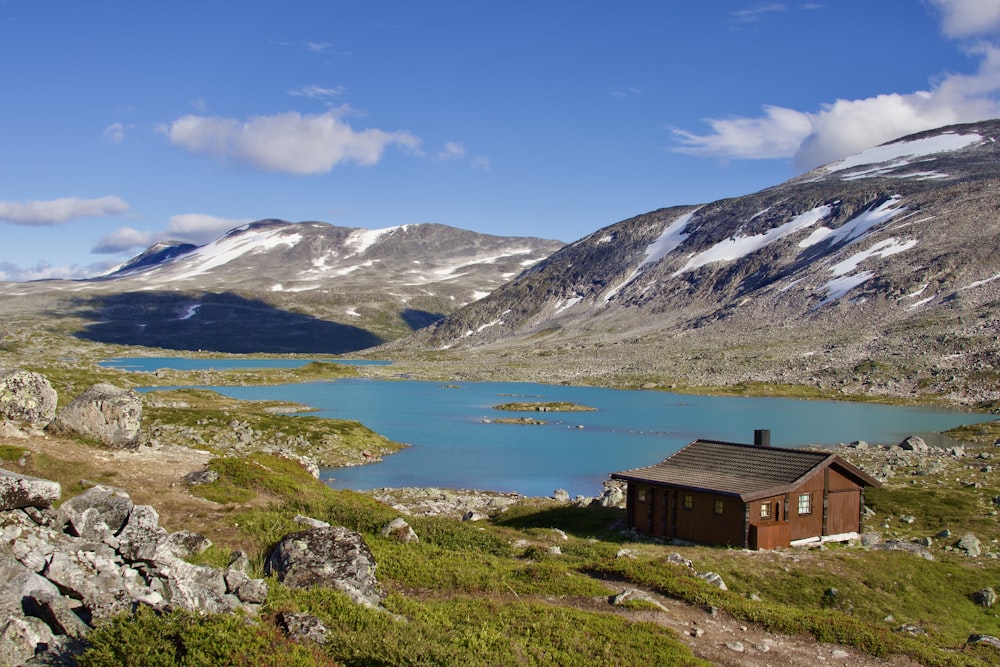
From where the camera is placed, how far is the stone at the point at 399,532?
2489 cm

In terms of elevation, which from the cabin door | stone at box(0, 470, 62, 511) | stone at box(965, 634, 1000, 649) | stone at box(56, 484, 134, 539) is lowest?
stone at box(965, 634, 1000, 649)

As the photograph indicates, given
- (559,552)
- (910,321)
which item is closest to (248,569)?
(559,552)

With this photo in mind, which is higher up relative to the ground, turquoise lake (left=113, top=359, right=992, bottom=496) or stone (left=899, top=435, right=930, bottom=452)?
stone (left=899, top=435, right=930, bottom=452)

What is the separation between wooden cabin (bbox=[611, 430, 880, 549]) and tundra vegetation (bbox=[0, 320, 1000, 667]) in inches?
43.9

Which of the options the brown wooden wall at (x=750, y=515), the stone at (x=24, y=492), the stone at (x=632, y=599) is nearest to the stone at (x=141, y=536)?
the stone at (x=24, y=492)

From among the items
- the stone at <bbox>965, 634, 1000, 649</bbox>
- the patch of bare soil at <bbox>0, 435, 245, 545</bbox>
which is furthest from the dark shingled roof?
the patch of bare soil at <bbox>0, 435, 245, 545</bbox>

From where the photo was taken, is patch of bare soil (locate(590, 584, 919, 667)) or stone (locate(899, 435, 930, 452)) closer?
patch of bare soil (locate(590, 584, 919, 667))

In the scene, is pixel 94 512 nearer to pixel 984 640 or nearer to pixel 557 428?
pixel 984 640

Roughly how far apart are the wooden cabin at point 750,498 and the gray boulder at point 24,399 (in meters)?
24.0

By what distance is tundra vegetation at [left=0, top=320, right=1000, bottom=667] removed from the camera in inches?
533

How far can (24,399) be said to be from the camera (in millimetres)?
26844

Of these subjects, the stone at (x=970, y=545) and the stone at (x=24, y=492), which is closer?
the stone at (x=24, y=492)

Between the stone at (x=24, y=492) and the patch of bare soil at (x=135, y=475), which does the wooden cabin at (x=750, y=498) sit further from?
the stone at (x=24, y=492)

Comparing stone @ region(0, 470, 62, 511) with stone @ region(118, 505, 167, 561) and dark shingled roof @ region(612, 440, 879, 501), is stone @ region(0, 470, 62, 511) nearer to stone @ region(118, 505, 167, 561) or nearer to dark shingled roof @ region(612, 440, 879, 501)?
stone @ region(118, 505, 167, 561)
